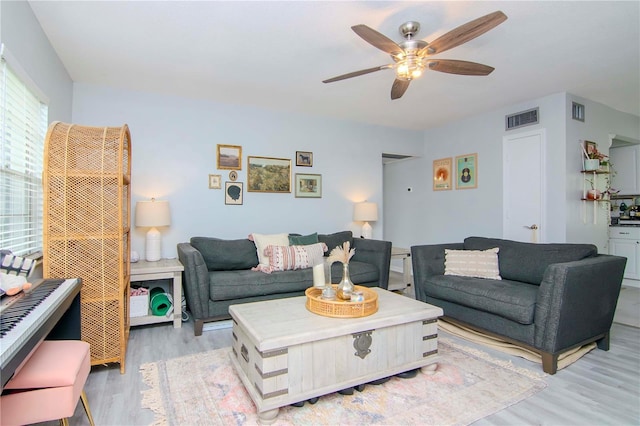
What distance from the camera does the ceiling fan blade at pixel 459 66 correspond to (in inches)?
89.1

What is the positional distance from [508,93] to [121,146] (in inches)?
154

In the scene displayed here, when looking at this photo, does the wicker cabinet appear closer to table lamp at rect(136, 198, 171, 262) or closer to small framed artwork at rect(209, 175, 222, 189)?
table lamp at rect(136, 198, 171, 262)

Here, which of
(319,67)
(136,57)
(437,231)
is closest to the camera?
(136,57)

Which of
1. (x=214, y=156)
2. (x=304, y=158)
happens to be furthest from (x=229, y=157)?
(x=304, y=158)

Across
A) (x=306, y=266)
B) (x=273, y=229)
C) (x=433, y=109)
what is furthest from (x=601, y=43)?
(x=273, y=229)

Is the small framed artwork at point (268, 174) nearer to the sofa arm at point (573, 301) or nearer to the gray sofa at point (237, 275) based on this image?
the gray sofa at point (237, 275)

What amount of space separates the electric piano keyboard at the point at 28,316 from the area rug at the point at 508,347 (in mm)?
2886

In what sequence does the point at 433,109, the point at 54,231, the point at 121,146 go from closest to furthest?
1. the point at 54,231
2. the point at 121,146
3. the point at 433,109

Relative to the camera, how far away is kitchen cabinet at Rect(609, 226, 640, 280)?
15.7 ft

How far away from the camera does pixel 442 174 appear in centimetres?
521

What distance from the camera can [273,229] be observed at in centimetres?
434

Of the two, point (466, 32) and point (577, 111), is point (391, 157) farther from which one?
point (466, 32)

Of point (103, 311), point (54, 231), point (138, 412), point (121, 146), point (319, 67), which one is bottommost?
point (138, 412)

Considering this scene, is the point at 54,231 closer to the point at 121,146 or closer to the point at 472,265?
the point at 121,146
